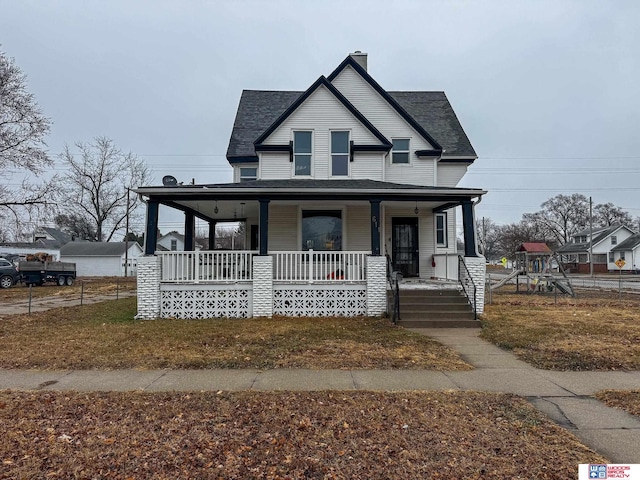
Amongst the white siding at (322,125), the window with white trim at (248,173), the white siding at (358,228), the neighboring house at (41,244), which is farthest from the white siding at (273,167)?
the neighboring house at (41,244)

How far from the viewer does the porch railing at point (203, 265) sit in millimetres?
11562

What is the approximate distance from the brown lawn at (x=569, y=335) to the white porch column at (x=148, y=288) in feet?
29.5

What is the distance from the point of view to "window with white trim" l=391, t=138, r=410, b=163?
15242 mm

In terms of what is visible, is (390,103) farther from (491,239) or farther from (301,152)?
(491,239)

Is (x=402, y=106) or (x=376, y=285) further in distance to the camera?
(x=402, y=106)

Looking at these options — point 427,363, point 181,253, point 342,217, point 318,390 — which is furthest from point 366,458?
point 342,217

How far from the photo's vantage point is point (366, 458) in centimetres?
335

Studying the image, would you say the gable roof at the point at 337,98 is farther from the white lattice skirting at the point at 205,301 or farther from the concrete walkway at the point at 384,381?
the concrete walkway at the point at 384,381

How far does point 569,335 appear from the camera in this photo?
28.9ft

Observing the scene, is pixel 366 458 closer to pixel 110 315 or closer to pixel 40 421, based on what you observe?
pixel 40 421

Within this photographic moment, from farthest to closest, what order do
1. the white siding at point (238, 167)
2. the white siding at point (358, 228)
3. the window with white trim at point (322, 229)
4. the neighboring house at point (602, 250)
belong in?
the neighboring house at point (602, 250)
the white siding at point (238, 167)
the white siding at point (358, 228)
the window with white trim at point (322, 229)

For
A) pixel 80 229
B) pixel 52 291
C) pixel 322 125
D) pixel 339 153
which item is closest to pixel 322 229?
pixel 339 153

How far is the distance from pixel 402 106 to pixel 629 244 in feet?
184

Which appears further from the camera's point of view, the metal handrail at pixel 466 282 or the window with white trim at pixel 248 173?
the window with white trim at pixel 248 173
